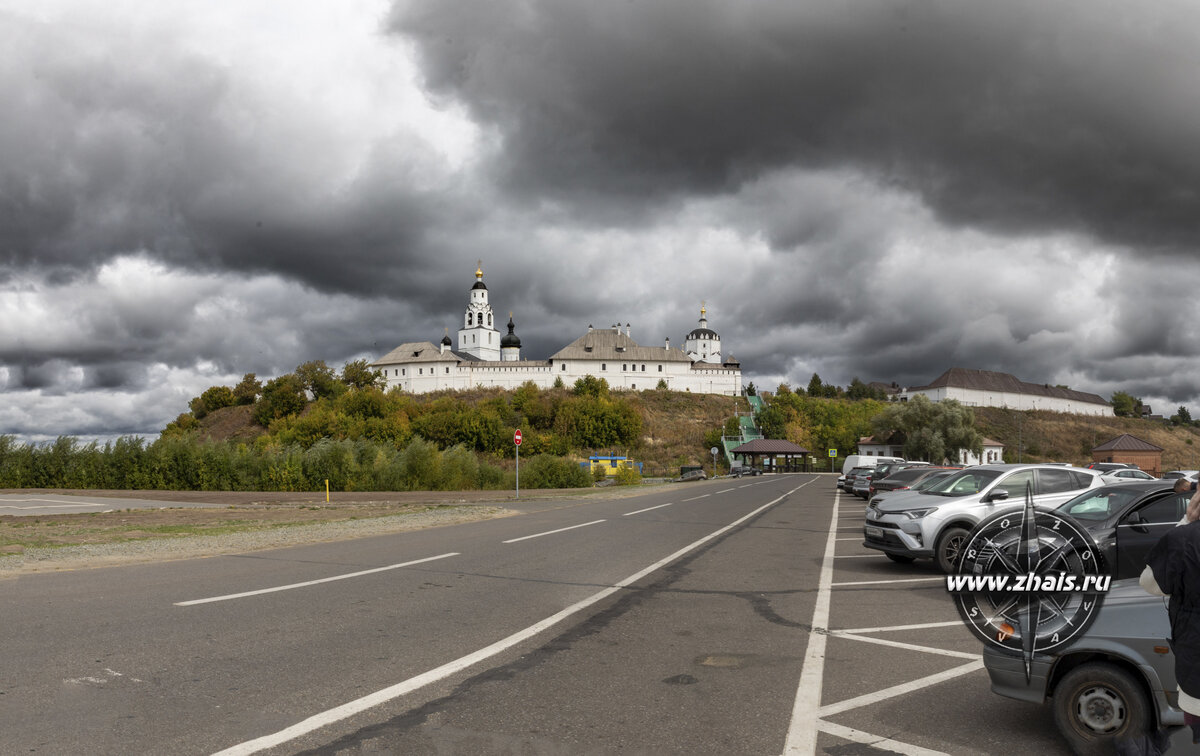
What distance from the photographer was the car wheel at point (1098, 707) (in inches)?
165

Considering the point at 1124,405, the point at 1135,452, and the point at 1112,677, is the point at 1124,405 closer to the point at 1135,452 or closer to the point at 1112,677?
the point at 1135,452

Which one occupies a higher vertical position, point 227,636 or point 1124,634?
point 1124,634

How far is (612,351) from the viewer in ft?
462

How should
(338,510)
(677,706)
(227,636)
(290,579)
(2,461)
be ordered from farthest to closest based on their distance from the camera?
(2,461)
(338,510)
(290,579)
(227,636)
(677,706)

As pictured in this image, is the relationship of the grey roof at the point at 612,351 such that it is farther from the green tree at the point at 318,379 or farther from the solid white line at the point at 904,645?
the solid white line at the point at 904,645

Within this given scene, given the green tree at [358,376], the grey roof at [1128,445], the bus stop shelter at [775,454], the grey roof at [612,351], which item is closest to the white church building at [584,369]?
the grey roof at [612,351]

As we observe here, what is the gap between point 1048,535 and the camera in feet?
21.0

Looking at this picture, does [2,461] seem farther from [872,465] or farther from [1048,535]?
[1048,535]

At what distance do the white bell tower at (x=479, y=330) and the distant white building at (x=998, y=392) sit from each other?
86640 mm

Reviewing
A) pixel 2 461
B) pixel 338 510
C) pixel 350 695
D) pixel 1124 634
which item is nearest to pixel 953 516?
pixel 1124 634

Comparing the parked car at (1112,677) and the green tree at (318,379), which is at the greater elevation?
the green tree at (318,379)

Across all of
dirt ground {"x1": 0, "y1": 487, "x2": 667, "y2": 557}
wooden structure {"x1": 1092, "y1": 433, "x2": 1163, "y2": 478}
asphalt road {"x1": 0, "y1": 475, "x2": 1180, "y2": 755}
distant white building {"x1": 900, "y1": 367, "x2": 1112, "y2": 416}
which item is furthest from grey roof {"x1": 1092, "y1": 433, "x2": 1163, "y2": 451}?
asphalt road {"x1": 0, "y1": 475, "x2": 1180, "y2": 755}

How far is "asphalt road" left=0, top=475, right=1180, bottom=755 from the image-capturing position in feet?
15.1

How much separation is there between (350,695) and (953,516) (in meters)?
10.1
